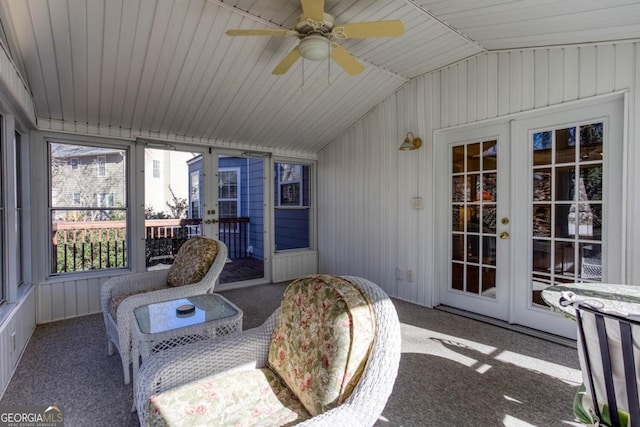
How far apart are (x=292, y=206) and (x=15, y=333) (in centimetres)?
394

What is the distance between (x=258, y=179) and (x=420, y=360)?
3670 mm

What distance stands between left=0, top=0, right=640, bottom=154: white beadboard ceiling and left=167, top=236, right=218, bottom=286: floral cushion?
1774 mm

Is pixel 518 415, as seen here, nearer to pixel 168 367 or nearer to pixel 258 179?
pixel 168 367

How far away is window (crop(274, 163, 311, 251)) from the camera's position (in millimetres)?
5629

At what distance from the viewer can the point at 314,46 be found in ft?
8.09

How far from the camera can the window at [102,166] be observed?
3951mm

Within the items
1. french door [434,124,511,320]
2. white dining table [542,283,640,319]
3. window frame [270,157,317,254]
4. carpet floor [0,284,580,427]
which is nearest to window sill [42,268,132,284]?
carpet floor [0,284,580,427]

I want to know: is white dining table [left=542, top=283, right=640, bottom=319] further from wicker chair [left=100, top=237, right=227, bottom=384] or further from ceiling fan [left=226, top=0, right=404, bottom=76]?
wicker chair [left=100, top=237, right=227, bottom=384]

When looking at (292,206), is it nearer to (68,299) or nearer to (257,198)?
(257,198)

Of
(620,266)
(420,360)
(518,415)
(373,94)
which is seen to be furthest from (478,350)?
(373,94)

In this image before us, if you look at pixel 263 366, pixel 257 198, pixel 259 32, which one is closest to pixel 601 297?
pixel 263 366

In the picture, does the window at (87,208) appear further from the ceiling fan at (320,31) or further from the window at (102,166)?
the ceiling fan at (320,31)

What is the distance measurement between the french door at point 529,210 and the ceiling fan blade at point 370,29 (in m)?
1.88

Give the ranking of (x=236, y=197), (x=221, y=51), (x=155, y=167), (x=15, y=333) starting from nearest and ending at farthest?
(x=15, y=333) → (x=221, y=51) → (x=155, y=167) → (x=236, y=197)
